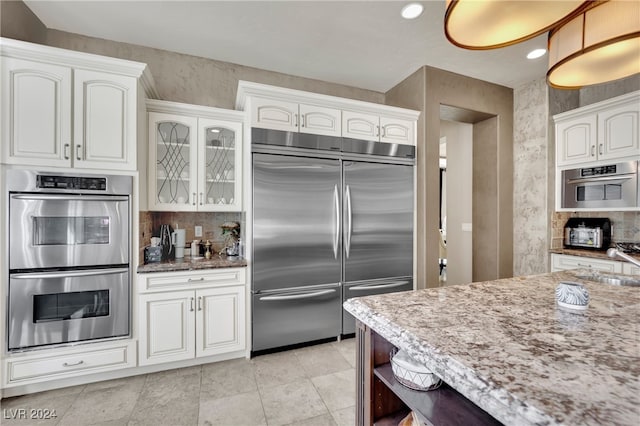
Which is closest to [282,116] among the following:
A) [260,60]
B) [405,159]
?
[260,60]

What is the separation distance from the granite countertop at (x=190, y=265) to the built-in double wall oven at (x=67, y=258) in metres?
0.15

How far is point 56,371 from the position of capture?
2.09 m

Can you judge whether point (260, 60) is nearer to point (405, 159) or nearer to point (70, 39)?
point (70, 39)

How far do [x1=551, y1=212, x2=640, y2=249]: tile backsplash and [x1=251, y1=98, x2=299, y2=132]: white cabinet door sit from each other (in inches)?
129

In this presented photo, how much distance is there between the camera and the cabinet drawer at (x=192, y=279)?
2338mm

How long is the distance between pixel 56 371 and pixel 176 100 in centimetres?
260

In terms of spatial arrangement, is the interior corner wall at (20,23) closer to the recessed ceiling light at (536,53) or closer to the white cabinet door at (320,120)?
the white cabinet door at (320,120)

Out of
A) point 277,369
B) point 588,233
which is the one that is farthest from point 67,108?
point 588,233

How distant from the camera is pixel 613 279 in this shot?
1.66 m

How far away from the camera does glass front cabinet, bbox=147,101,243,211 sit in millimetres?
2682

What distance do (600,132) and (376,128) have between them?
2410 millimetres

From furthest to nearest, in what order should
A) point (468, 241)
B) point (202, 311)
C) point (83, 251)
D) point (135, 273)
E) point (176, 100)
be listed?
point (468, 241) < point (176, 100) < point (202, 311) < point (135, 273) < point (83, 251)

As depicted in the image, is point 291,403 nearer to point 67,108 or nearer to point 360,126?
point 360,126

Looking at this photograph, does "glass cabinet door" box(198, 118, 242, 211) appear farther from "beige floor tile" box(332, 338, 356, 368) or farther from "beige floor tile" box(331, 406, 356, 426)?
"beige floor tile" box(331, 406, 356, 426)
